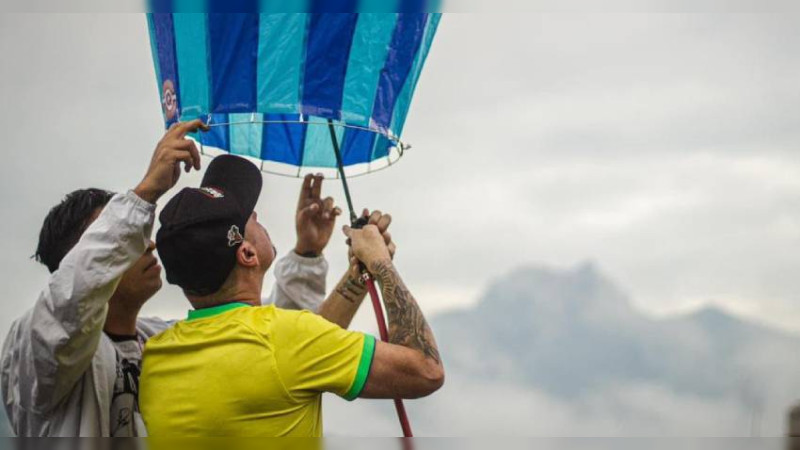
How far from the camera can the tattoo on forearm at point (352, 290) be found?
4.38m

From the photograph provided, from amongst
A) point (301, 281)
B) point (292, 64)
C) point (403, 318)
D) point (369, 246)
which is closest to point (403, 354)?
point (403, 318)

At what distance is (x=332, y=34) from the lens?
409 cm

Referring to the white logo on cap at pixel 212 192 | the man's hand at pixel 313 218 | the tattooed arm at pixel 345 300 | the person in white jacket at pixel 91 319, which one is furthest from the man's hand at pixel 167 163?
the man's hand at pixel 313 218

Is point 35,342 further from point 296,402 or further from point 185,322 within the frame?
point 296,402

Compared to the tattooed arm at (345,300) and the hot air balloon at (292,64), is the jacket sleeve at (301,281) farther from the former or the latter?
the hot air balloon at (292,64)

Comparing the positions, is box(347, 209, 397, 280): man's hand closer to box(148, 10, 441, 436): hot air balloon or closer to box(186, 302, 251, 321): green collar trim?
box(148, 10, 441, 436): hot air balloon

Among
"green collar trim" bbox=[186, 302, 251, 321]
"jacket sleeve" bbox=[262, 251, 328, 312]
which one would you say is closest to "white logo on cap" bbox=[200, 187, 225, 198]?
"green collar trim" bbox=[186, 302, 251, 321]

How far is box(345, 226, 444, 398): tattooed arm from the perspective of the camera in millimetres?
3293

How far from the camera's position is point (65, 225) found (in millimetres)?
3836

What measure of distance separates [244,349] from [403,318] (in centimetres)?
63

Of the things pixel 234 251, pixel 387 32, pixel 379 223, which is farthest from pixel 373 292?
pixel 387 32

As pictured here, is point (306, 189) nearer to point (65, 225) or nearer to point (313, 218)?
point (313, 218)

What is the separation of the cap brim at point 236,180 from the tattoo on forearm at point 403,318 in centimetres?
64

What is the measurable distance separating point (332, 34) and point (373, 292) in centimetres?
120
